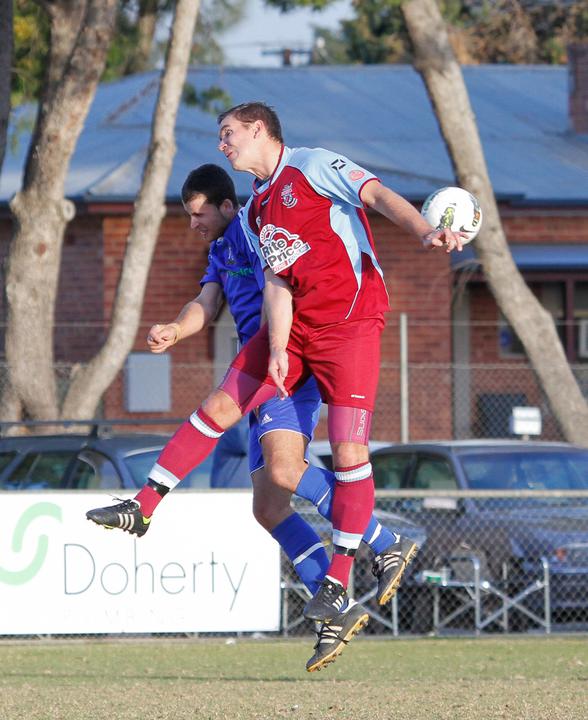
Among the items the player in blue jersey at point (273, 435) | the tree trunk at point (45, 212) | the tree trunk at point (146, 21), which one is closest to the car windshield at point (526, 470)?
the tree trunk at point (45, 212)

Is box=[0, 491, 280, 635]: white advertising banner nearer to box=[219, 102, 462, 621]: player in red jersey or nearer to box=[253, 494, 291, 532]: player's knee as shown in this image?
box=[253, 494, 291, 532]: player's knee

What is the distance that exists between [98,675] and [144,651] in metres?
1.66

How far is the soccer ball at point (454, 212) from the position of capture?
6641 mm

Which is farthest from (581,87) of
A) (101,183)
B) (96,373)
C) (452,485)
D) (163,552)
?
(163,552)

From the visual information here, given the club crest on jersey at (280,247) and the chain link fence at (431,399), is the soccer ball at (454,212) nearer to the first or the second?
the club crest on jersey at (280,247)

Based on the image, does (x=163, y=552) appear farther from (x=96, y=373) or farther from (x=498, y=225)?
(x=498, y=225)

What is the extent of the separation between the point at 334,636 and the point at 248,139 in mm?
2299

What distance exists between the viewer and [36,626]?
13.1m

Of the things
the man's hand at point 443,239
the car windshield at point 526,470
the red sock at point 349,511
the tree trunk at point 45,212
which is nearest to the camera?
the man's hand at point 443,239

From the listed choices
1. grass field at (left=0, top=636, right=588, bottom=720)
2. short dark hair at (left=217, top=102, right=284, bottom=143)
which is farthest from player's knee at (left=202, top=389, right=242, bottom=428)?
grass field at (left=0, top=636, right=588, bottom=720)

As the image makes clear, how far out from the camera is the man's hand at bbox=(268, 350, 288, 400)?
691 cm

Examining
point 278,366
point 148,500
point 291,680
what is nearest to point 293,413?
point 278,366

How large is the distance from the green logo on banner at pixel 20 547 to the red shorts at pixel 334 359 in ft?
20.2

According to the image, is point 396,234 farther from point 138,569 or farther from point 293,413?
→ point 293,413
